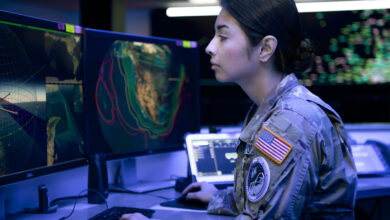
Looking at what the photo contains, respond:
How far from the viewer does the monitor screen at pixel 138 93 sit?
4.97 feet

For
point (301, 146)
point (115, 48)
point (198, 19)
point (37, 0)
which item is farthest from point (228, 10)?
point (37, 0)

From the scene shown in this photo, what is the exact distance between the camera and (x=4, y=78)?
3.70 feet

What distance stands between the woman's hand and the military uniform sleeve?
51 mm

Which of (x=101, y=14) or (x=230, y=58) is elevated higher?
(x=101, y=14)

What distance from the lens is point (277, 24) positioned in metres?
1.04

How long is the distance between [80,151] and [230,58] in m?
0.72

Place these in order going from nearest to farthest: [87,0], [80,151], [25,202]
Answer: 1. [25,202]
2. [80,151]
3. [87,0]

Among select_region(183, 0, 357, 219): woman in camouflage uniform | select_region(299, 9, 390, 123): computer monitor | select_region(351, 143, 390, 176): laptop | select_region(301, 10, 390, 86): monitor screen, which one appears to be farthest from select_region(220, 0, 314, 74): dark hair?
select_region(299, 9, 390, 123): computer monitor

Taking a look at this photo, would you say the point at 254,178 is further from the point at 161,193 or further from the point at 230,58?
the point at 161,193

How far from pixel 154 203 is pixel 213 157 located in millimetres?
344

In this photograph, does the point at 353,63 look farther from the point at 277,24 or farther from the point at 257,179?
the point at 257,179

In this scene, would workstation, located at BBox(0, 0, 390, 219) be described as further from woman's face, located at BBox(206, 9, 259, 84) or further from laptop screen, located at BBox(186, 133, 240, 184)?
woman's face, located at BBox(206, 9, 259, 84)

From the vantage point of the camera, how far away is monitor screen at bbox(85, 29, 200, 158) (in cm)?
152

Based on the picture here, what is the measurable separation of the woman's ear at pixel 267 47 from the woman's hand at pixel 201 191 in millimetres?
544
